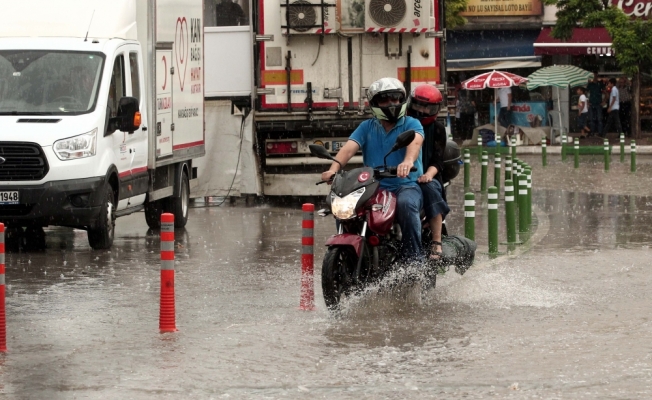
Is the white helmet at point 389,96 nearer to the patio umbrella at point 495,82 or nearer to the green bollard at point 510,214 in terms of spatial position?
the green bollard at point 510,214

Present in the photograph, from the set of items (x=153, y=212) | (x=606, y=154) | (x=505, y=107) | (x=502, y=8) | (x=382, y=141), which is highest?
(x=502, y=8)

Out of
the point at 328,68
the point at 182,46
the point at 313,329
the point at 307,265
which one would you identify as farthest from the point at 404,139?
the point at 328,68

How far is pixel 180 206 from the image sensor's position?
1802cm

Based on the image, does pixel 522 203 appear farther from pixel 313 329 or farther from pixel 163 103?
pixel 313 329

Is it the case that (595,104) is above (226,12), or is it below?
below

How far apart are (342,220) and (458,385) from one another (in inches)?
104

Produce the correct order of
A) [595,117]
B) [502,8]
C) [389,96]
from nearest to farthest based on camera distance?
1. [389,96]
2. [595,117]
3. [502,8]

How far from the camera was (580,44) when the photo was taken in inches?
1704

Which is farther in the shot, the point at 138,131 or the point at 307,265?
the point at 138,131

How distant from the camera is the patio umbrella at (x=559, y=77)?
39.7 m

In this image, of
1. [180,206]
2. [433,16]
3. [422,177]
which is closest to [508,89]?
[433,16]

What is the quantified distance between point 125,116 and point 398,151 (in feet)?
17.2

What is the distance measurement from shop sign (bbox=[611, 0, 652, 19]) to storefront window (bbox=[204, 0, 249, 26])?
24.2 metres

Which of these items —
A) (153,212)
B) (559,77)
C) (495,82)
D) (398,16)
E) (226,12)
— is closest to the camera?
(153,212)
